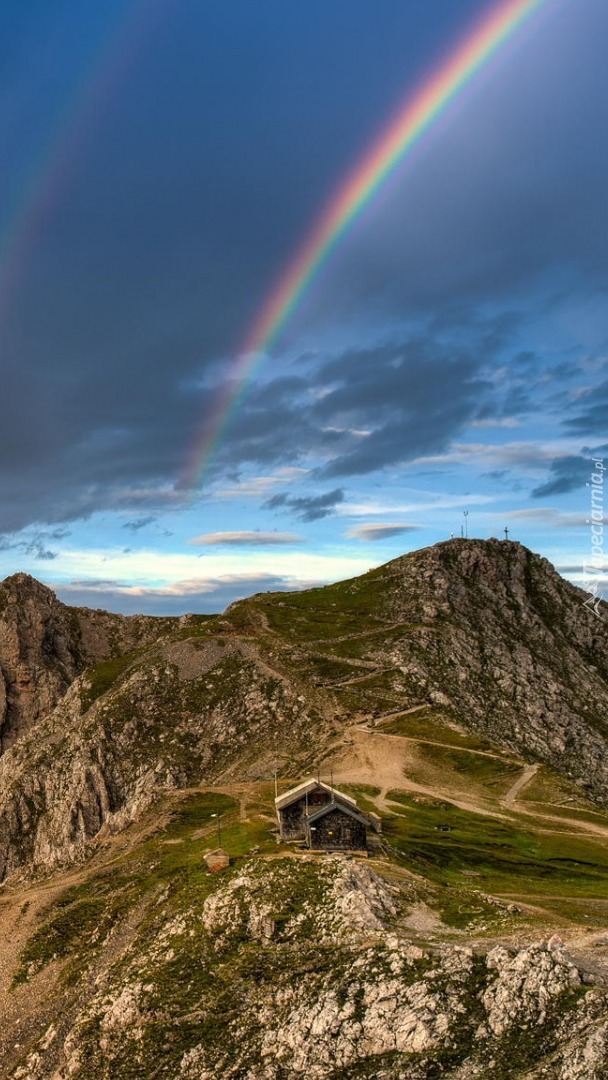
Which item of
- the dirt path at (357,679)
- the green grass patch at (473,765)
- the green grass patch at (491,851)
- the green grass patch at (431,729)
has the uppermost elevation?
the dirt path at (357,679)

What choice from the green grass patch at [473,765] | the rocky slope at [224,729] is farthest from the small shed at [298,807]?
the green grass patch at [473,765]

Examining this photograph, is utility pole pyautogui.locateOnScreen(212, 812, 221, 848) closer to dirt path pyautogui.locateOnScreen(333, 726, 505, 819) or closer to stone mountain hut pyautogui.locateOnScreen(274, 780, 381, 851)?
stone mountain hut pyautogui.locateOnScreen(274, 780, 381, 851)

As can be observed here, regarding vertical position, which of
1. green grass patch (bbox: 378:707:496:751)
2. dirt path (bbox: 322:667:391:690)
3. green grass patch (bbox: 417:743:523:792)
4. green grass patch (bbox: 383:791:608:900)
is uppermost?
dirt path (bbox: 322:667:391:690)

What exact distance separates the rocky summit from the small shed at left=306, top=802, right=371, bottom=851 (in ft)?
1.38

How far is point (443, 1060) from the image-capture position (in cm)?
4788

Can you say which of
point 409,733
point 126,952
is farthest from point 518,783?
point 126,952

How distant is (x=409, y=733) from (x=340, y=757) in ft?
51.8

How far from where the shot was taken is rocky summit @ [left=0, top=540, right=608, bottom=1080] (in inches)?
2061

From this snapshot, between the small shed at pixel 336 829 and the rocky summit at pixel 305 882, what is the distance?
1.38 feet

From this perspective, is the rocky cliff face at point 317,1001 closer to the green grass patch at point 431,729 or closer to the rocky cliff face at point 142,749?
the rocky cliff face at point 142,749

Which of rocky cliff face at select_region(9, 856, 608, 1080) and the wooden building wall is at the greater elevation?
the wooden building wall

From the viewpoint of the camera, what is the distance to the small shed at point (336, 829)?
91.7m

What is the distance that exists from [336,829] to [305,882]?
55.5 ft

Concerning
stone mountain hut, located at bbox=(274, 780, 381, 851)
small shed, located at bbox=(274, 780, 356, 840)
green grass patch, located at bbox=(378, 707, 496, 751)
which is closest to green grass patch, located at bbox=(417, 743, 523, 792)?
green grass patch, located at bbox=(378, 707, 496, 751)
